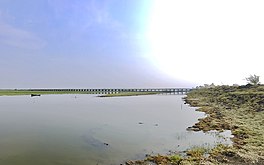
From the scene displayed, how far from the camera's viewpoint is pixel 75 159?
53.6 ft

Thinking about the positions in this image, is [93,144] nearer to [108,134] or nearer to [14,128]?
[108,134]

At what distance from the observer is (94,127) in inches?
1138

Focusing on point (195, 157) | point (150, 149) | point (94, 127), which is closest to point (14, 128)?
point (94, 127)

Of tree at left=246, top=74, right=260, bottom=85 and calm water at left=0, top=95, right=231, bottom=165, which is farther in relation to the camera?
tree at left=246, top=74, right=260, bottom=85

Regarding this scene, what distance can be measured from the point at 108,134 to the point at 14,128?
11.9m

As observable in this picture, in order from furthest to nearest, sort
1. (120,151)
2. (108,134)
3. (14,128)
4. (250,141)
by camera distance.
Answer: (14,128) → (108,134) → (250,141) → (120,151)

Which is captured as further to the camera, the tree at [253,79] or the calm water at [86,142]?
the tree at [253,79]

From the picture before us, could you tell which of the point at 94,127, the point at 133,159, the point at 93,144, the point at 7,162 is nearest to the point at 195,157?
the point at 133,159

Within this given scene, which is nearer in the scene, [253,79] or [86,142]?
[86,142]

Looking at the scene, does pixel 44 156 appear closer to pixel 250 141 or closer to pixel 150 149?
pixel 150 149

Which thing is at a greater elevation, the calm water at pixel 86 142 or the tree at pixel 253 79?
the tree at pixel 253 79

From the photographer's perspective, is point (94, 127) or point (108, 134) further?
point (94, 127)

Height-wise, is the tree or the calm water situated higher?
the tree

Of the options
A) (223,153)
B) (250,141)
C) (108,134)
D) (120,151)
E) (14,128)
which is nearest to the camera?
(223,153)
